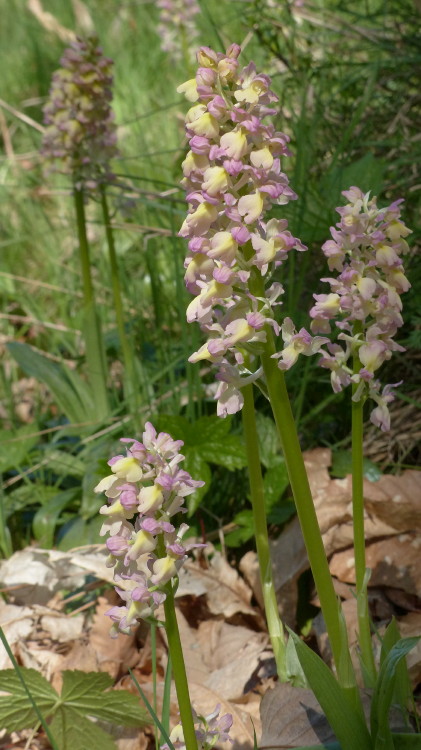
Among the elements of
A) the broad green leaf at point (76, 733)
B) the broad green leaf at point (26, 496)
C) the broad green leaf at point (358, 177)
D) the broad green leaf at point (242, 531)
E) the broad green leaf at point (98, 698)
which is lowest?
the broad green leaf at point (76, 733)

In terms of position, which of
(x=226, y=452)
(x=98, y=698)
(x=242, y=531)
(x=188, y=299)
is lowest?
(x=98, y=698)

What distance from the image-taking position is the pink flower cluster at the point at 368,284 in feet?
4.52

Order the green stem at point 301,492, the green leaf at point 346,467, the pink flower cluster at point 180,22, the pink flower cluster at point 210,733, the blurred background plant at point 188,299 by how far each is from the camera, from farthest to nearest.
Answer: the pink flower cluster at point 180,22
the blurred background plant at point 188,299
the green leaf at point 346,467
the pink flower cluster at point 210,733
the green stem at point 301,492

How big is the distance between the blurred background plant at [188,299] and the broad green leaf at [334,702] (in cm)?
86

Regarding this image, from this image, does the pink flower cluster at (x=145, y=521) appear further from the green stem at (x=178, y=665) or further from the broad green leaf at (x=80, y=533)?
the broad green leaf at (x=80, y=533)

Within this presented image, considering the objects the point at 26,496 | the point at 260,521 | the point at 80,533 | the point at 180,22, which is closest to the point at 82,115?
the point at 26,496

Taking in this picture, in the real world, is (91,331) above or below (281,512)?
above

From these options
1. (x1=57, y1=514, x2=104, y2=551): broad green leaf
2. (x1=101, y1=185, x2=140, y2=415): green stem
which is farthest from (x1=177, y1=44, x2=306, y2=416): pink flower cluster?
(x1=101, y1=185, x2=140, y2=415): green stem

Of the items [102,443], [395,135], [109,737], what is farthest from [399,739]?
[395,135]

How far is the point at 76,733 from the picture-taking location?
1708 millimetres

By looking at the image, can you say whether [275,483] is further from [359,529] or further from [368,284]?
[368,284]

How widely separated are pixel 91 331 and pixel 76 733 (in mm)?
1391

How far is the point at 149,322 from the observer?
320 cm

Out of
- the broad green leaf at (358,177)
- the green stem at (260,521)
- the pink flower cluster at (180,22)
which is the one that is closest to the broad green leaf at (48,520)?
the green stem at (260,521)
